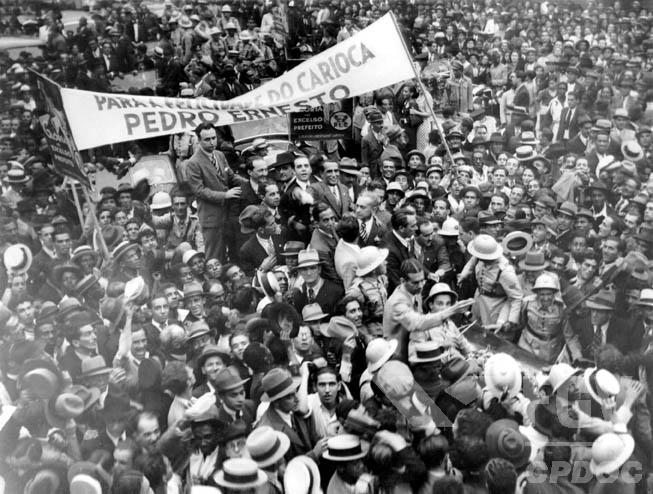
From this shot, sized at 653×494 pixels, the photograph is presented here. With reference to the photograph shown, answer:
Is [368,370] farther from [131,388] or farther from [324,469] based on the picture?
[131,388]

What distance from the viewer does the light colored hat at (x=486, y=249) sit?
7.24 metres

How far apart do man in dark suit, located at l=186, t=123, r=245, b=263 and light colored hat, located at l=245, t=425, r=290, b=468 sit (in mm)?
3759

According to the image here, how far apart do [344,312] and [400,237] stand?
4.87ft

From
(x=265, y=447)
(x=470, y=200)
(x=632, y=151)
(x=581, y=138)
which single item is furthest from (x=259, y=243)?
(x=581, y=138)

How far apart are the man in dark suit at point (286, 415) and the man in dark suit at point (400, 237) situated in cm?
228

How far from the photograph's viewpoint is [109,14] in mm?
17766

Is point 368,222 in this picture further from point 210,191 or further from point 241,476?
point 241,476

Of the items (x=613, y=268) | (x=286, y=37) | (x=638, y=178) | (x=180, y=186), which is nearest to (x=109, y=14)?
(x=286, y=37)

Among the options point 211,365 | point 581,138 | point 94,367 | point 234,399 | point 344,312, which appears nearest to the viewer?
point 234,399

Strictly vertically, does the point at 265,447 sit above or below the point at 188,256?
below

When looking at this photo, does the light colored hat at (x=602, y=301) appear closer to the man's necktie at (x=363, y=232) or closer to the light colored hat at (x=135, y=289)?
the man's necktie at (x=363, y=232)

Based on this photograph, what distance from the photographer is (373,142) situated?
11289mm

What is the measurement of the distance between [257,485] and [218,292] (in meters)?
2.36

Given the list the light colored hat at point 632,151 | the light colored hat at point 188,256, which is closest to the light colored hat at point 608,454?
the light colored hat at point 188,256
